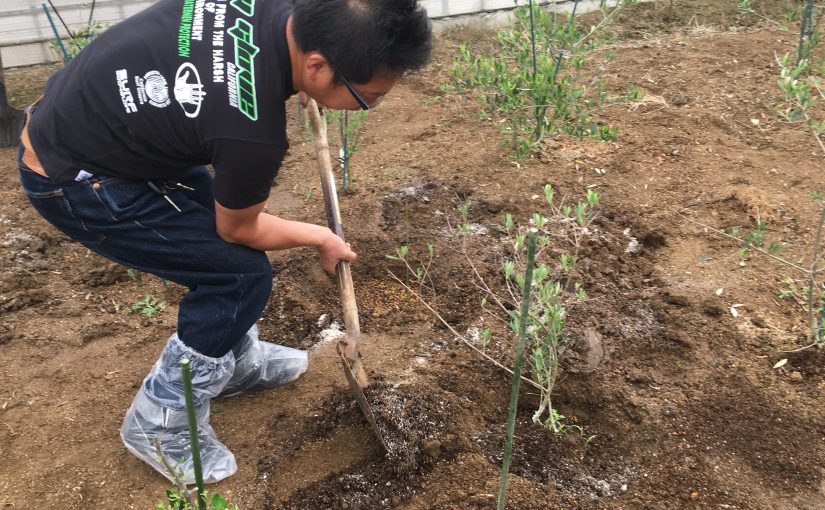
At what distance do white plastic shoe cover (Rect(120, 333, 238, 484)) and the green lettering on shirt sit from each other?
89cm

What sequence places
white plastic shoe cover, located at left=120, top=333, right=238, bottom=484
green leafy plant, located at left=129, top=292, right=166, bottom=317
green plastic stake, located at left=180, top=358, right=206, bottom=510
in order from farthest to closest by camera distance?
green leafy plant, located at left=129, top=292, right=166, bottom=317 → white plastic shoe cover, located at left=120, top=333, right=238, bottom=484 → green plastic stake, located at left=180, top=358, right=206, bottom=510

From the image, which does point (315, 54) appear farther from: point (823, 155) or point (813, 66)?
point (813, 66)

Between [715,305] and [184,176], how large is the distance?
2.23 metres

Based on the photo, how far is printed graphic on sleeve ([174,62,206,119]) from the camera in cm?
172

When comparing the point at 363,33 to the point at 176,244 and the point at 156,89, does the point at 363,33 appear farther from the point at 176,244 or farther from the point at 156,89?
the point at 176,244

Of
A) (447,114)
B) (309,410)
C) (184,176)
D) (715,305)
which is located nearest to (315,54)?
(184,176)

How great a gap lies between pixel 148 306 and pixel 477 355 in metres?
1.54

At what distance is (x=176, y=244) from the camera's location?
204 centimetres

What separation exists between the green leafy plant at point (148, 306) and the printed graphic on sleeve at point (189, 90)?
1555 millimetres

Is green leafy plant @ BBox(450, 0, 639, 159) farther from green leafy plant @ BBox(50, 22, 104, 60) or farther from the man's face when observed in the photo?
green leafy plant @ BBox(50, 22, 104, 60)

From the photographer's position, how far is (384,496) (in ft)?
7.47

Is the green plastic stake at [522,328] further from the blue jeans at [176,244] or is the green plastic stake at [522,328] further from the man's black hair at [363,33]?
the blue jeans at [176,244]

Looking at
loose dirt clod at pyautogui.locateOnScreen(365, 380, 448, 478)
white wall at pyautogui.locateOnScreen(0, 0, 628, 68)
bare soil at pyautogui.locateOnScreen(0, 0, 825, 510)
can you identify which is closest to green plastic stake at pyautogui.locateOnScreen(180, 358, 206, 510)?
bare soil at pyautogui.locateOnScreen(0, 0, 825, 510)

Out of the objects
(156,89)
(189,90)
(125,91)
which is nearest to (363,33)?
(189,90)
